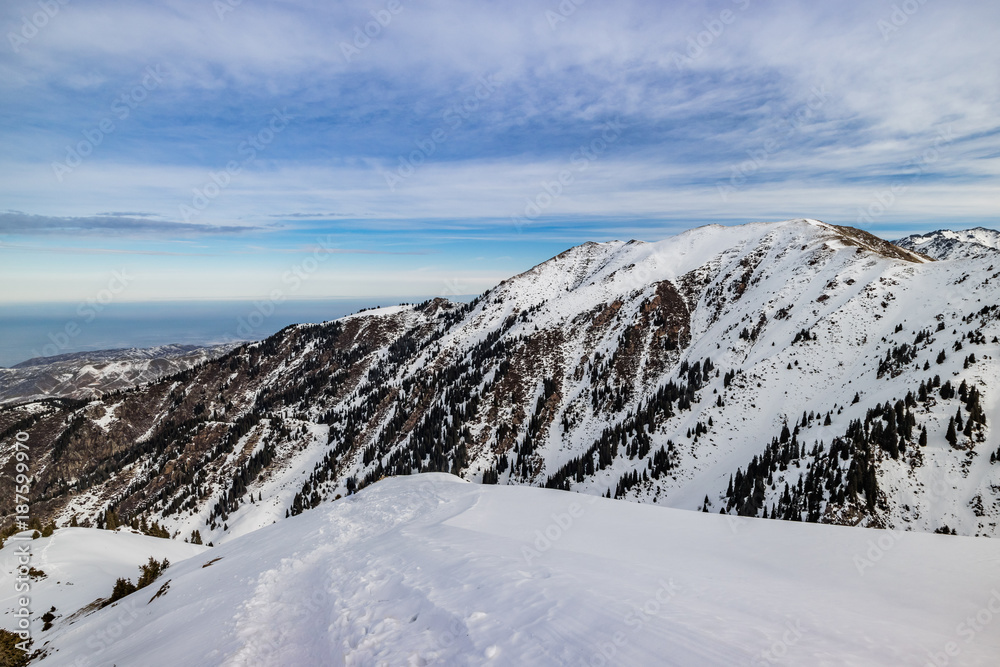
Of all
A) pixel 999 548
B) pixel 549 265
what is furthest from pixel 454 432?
Result: pixel 549 265

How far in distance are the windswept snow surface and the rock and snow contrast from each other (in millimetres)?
120

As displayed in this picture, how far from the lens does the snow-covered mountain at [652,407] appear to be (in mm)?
40531

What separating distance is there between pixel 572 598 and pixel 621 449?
62023mm

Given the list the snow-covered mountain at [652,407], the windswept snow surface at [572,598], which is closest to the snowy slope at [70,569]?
the windswept snow surface at [572,598]

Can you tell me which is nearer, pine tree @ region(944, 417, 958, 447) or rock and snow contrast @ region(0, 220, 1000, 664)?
rock and snow contrast @ region(0, 220, 1000, 664)

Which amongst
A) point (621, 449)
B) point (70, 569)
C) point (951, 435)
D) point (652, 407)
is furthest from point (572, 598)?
point (652, 407)

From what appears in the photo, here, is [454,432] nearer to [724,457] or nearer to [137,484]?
[724,457]

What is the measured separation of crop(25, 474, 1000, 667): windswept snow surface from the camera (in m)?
7.80

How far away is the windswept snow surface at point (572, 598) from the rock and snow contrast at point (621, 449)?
12 cm

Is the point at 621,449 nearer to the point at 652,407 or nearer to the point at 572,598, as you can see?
the point at 652,407

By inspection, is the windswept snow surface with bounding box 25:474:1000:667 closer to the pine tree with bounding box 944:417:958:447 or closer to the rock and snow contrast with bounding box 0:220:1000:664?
the rock and snow contrast with bounding box 0:220:1000:664

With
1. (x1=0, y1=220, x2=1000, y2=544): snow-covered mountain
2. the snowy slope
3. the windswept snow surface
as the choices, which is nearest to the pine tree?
(x1=0, y1=220, x2=1000, y2=544): snow-covered mountain

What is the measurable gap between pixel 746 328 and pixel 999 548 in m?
72.5

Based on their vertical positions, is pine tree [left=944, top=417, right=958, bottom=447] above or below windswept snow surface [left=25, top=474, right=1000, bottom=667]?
below
